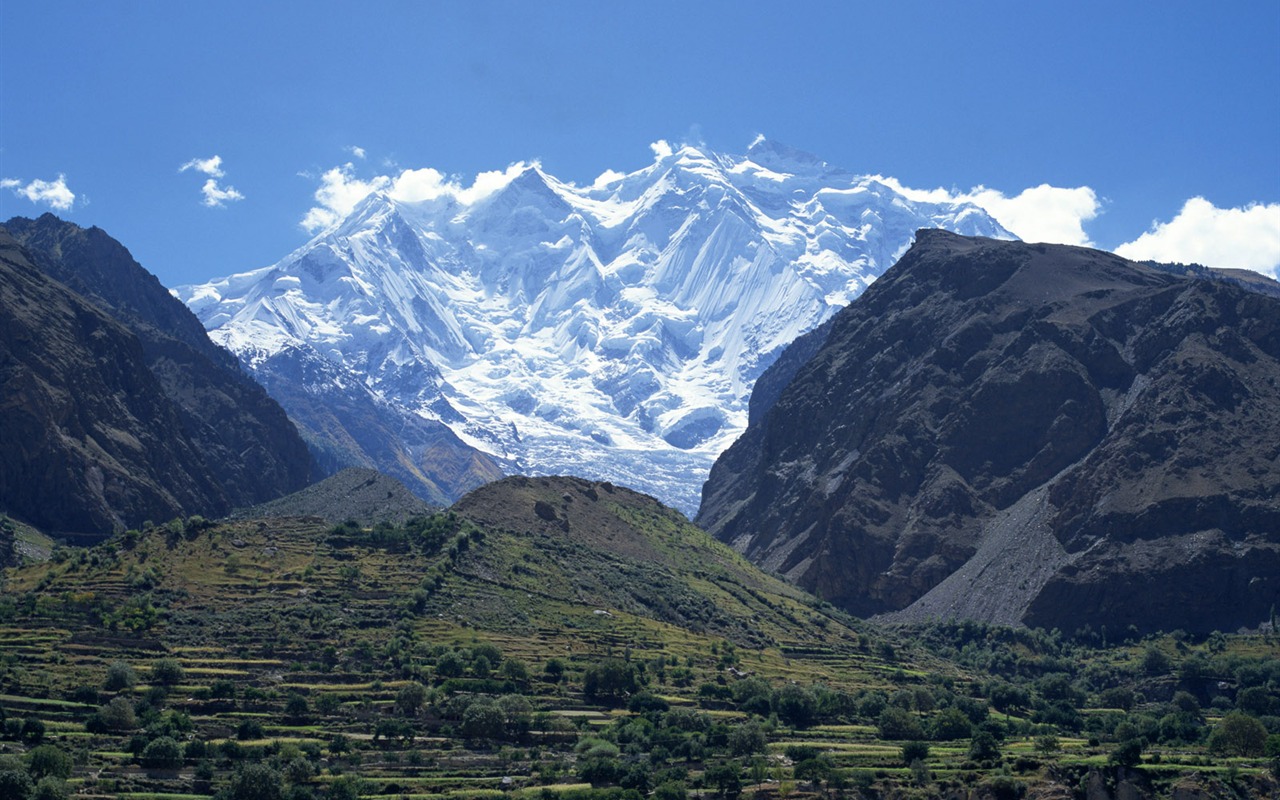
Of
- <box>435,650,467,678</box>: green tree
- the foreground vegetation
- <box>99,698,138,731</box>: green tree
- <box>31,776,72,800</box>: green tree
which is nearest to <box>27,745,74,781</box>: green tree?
the foreground vegetation

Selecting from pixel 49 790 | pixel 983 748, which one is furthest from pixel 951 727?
pixel 49 790

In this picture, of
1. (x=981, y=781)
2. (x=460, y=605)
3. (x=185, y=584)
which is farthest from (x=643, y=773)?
(x=185, y=584)

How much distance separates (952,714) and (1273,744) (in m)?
34.5

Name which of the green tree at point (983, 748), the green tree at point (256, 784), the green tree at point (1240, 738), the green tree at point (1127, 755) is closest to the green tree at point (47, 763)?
the green tree at point (256, 784)

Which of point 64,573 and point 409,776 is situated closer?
point 409,776

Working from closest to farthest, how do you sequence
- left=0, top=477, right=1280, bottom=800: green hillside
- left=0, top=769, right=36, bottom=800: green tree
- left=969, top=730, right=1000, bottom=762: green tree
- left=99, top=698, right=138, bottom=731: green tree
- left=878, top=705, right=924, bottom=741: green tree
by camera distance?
left=0, top=769, right=36, bottom=800: green tree < left=0, top=477, right=1280, bottom=800: green hillside < left=99, top=698, right=138, bottom=731: green tree < left=969, top=730, right=1000, bottom=762: green tree < left=878, top=705, right=924, bottom=741: green tree

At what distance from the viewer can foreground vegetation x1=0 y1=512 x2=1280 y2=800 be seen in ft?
421

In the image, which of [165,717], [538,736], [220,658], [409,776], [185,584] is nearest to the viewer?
[409,776]

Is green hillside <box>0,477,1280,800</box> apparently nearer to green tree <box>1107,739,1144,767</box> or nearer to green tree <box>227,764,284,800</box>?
green tree <box>227,764,284,800</box>

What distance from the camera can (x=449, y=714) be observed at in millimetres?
150000

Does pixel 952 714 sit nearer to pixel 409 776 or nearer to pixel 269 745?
pixel 409 776

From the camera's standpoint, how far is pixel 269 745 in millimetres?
132625

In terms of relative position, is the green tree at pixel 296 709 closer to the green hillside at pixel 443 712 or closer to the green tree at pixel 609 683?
the green hillside at pixel 443 712

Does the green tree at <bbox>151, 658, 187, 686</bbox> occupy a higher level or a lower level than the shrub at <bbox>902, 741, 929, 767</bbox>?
higher
